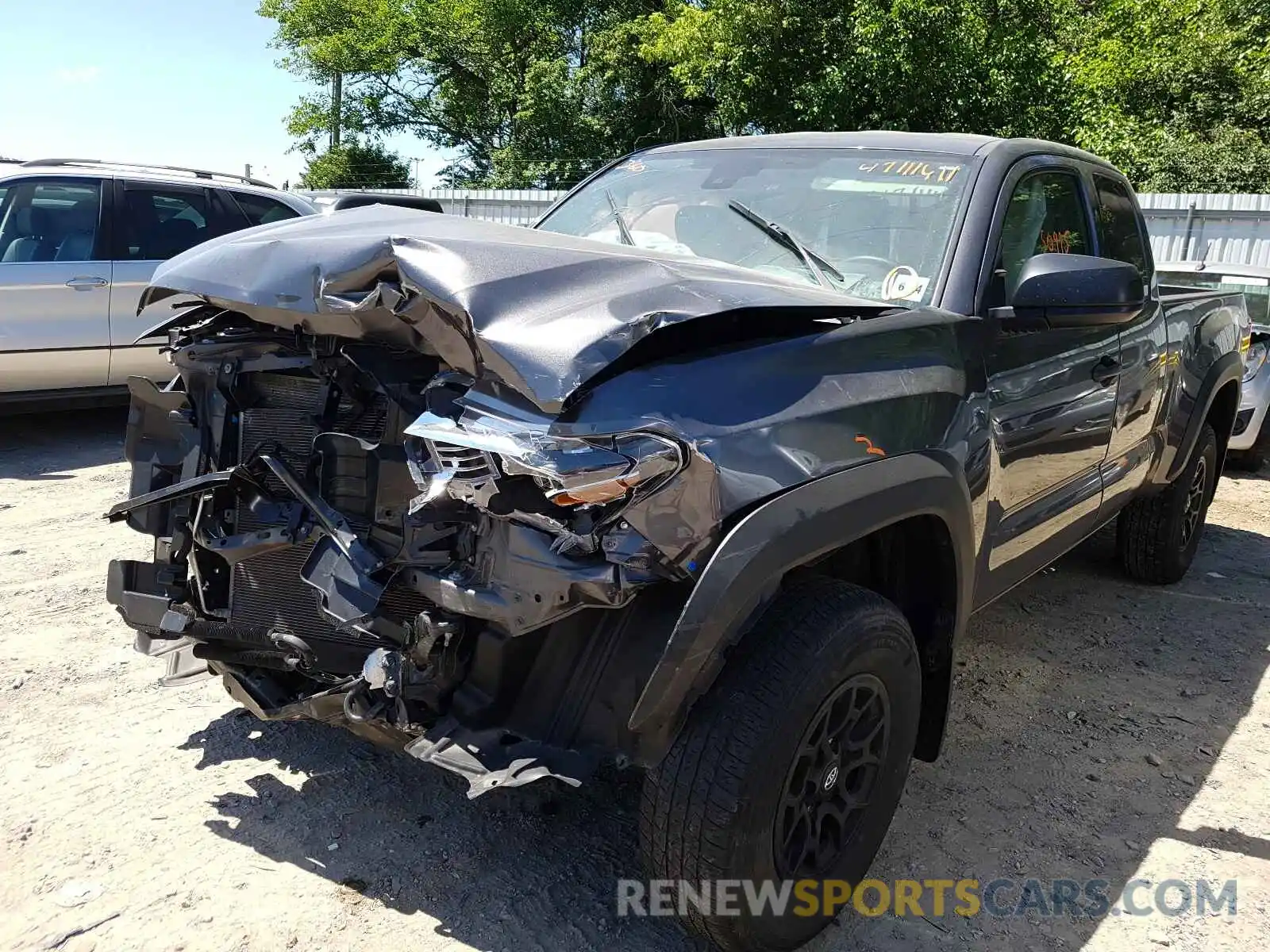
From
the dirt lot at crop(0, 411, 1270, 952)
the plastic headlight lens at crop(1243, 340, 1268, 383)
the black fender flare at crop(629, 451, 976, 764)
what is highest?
the plastic headlight lens at crop(1243, 340, 1268, 383)

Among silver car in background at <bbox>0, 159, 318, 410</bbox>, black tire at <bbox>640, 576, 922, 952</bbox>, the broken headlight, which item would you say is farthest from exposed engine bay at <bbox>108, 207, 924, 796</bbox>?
silver car in background at <bbox>0, 159, 318, 410</bbox>

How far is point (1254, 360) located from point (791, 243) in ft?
19.5

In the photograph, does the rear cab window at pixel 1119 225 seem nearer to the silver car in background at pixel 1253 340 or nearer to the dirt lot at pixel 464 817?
the dirt lot at pixel 464 817

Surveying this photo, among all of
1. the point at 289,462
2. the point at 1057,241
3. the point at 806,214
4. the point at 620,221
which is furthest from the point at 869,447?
the point at 1057,241

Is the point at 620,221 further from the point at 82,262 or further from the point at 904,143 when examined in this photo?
the point at 82,262

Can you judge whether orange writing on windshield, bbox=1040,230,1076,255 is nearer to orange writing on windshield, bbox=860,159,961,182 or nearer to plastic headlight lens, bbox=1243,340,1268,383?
orange writing on windshield, bbox=860,159,961,182

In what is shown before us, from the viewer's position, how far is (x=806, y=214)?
330 centimetres

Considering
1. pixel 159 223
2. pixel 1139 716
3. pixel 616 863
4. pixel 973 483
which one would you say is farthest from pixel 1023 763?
pixel 159 223

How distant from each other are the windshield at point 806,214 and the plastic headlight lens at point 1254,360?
546cm

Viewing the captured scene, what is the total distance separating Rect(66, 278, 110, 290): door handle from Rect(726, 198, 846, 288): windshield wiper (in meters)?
5.10

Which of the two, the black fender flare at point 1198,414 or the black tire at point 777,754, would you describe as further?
the black fender flare at point 1198,414

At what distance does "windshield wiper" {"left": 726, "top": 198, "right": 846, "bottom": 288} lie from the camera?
3090 millimetres

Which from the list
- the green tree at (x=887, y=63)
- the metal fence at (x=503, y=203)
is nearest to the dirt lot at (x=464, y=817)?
the metal fence at (x=503, y=203)

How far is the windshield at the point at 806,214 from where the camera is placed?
308 centimetres
